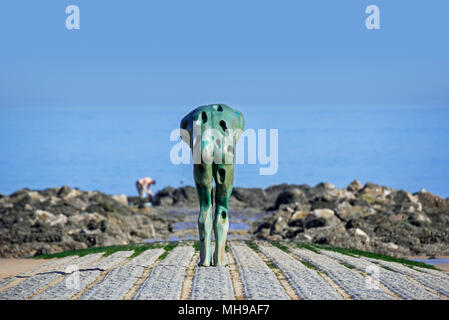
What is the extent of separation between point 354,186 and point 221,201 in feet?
94.2

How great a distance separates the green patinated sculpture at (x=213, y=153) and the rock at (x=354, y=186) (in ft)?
91.0

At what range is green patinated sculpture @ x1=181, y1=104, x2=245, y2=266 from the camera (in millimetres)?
11211

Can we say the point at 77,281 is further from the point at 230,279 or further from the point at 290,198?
the point at 290,198

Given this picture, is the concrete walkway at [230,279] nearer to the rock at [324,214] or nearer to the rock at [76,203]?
the rock at [324,214]

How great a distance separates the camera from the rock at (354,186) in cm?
3871

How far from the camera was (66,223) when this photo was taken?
24750mm

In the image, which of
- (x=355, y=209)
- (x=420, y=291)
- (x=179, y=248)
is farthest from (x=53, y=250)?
(x=355, y=209)

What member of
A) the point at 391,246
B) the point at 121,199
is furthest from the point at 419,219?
the point at 121,199

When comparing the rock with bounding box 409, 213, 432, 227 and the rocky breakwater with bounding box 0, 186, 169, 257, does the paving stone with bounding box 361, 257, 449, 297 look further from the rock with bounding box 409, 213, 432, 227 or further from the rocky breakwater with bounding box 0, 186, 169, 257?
the rock with bounding box 409, 213, 432, 227

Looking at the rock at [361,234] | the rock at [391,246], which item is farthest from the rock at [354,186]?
the rock at [391,246]

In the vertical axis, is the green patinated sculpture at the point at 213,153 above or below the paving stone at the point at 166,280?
above

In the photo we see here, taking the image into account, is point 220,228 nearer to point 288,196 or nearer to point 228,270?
point 228,270
